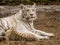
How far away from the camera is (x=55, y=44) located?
7594 millimetres

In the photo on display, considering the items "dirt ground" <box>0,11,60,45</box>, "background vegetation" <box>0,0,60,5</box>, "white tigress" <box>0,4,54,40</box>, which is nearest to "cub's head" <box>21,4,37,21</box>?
"white tigress" <box>0,4,54,40</box>

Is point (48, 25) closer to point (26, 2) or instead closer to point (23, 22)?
point (23, 22)

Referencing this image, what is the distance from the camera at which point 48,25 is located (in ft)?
34.7

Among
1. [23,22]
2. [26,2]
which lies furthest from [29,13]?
[26,2]

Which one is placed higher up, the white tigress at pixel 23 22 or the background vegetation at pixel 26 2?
the white tigress at pixel 23 22

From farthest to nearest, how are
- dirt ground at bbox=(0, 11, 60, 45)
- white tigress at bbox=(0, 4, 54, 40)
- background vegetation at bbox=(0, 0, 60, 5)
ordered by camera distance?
background vegetation at bbox=(0, 0, 60, 5) → white tigress at bbox=(0, 4, 54, 40) → dirt ground at bbox=(0, 11, 60, 45)

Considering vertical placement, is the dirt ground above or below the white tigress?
below

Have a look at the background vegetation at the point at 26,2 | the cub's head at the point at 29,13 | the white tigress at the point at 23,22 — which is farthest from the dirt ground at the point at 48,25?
the background vegetation at the point at 26,2

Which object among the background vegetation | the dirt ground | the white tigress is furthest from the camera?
the background vegetation

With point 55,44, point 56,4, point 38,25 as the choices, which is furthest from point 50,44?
point 56,4

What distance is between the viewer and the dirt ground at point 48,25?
7789 mm

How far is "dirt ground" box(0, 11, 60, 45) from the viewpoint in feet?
25.6

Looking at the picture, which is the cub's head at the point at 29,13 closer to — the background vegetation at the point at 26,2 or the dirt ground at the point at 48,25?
the dirt ground at the point at 48,25

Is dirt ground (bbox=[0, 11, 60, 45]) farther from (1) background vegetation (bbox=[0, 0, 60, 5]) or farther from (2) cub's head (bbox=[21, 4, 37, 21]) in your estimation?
(1) background vegetation (bbox=[0, 0, 60, 5])
